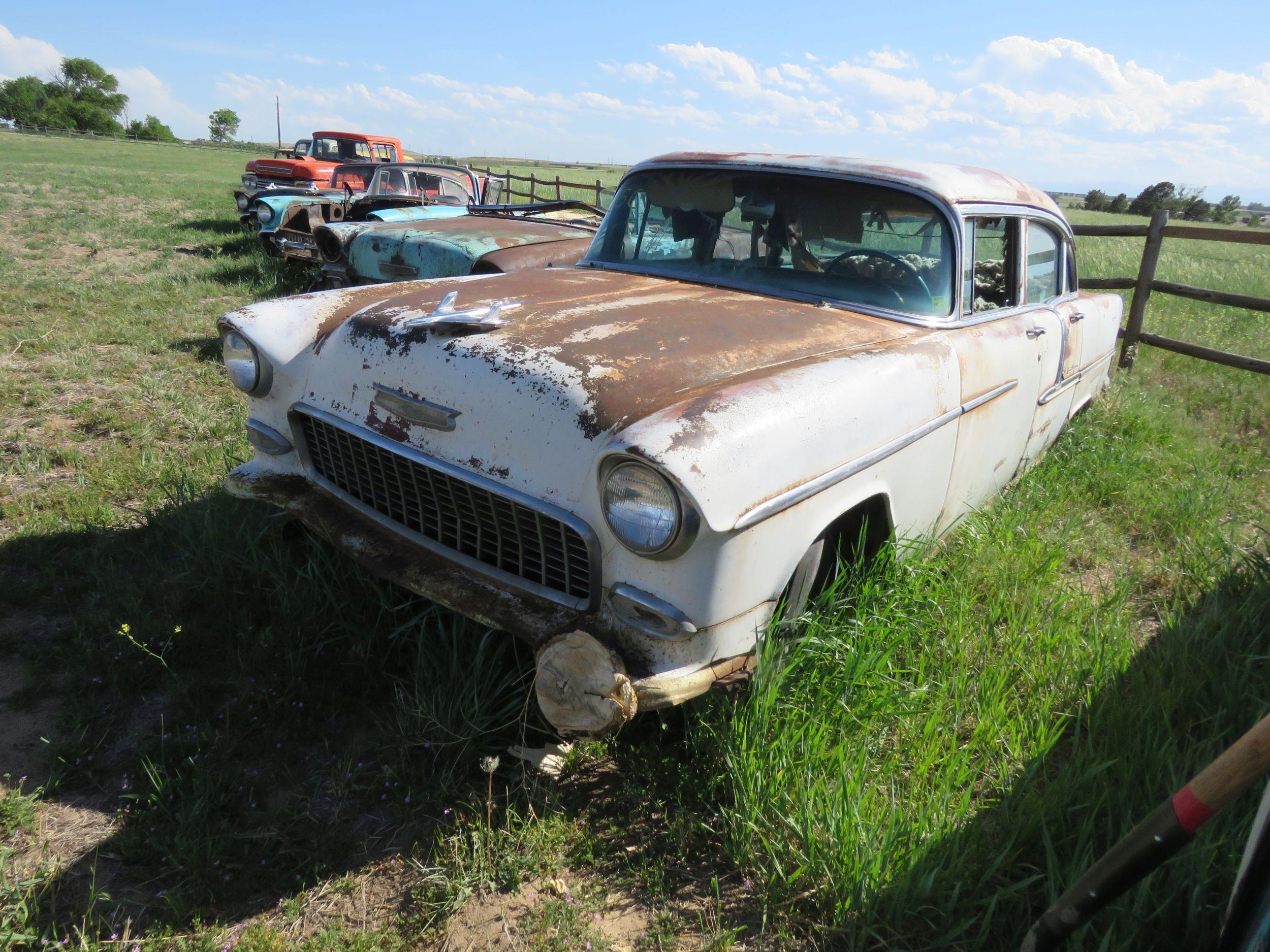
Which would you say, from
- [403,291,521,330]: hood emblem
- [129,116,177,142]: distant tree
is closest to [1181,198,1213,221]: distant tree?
[403,291,521,330]: hood emblem

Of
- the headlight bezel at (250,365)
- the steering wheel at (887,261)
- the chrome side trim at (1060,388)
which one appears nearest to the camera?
the headlight bezel at (250,365)

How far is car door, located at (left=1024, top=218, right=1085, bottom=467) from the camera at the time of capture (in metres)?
3.32

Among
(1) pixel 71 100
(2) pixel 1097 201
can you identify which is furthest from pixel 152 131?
(2) pixel 1097 201

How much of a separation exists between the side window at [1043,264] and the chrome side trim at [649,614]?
2.39 m

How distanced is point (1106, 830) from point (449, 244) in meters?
4.70

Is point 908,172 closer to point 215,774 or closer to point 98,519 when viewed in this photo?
point 215,774

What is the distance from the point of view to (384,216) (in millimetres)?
6746

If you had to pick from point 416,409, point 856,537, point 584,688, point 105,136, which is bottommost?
point 584,688

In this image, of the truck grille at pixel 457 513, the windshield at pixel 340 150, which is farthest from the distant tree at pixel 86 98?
the truck grille at pixel 457 513

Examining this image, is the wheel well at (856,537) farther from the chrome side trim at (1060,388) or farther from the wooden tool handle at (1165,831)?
the chrome side trim at (1060,388)

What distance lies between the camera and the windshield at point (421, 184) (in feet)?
28.3

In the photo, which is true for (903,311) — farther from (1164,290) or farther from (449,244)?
(1164,290)

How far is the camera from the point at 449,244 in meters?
5.29

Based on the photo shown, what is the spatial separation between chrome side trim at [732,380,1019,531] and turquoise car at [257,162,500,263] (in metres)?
5.86
